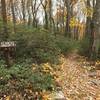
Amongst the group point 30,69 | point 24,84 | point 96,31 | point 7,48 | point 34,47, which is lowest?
point 24,84

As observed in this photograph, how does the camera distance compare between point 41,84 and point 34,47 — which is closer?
point 41,84

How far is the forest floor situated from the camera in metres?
8.13

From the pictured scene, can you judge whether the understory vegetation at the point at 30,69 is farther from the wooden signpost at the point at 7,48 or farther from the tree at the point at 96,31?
the tree at the point at 96,31

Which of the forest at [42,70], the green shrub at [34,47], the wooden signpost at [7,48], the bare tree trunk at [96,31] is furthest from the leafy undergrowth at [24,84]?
the bare tree trunk at [96,31]

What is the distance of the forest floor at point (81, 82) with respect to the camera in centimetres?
813

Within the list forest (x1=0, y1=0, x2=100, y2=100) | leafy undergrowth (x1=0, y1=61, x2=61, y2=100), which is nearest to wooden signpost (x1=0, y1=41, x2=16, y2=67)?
forest (x1=0, y1=0, x2=100, y2=100)

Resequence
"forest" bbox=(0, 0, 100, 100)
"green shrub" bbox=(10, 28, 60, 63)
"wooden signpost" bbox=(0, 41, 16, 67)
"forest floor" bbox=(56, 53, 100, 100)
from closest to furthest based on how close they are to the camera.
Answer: "forest" bbox=(0, 0, 100, 100), "forest floor" bbox=(56, 53, 100, 100), "wooden signpost" bbox=(0, 41, 16, 67), "green shrub" bbox=(10, 28, 60, 63)

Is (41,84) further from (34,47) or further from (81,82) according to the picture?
(34,47)

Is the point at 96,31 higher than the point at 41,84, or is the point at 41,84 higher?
the point at 96,31

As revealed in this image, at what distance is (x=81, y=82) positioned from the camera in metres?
9.57

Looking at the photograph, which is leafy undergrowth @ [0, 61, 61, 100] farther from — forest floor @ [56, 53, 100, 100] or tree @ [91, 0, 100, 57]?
tree @ [91, 0, 100, 57]

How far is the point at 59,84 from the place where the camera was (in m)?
8.39

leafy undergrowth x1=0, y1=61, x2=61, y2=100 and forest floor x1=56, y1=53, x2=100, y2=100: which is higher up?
leafy undergrowth x1=0, y1=61, x2=61, y2=100

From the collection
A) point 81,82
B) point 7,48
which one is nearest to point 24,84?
point 7,48
